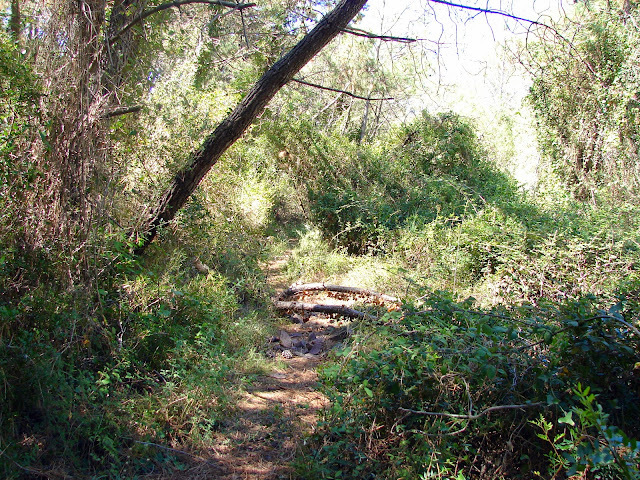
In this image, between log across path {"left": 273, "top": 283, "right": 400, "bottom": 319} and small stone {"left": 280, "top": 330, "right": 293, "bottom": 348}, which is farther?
log across path {"left": 273, "top": 283, "right": 400, "bottom": 319}

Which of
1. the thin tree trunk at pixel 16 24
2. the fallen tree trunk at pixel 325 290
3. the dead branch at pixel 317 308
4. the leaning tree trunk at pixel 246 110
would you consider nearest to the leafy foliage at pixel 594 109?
the leaning tree trunk at pixel 246 110

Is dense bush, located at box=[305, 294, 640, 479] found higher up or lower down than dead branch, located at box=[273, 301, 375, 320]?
higher up

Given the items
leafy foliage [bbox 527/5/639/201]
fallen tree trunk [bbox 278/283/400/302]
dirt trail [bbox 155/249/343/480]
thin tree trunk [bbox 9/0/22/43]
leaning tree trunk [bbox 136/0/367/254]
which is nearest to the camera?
dirt trail [bbox 155/249/343/480]

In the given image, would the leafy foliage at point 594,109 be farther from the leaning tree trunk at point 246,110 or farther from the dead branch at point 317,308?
the dead branch at point 317,308

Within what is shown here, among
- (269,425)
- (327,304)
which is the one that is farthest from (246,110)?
(269,425)

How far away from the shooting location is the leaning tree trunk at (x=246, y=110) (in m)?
5.45

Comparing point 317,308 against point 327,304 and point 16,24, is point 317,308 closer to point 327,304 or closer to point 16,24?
point 327,304

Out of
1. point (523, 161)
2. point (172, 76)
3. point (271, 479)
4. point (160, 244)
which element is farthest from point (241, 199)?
point (523, 161)

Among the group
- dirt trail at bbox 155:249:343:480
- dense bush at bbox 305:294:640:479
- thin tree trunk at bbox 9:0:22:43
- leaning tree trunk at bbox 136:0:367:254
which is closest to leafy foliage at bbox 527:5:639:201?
leaning tree trunk at bbox 136:0:367:254

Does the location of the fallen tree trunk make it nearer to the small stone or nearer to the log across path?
the log across path

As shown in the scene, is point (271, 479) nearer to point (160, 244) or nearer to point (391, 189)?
point (160, 244)

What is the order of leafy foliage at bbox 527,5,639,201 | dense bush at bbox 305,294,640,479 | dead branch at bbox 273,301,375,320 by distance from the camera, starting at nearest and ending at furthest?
1. dense bush at bbox 305,294,640,479
2. dead branch at bbox 273,301,375,320
3. leafy foliage at bbox 527,5,639,201

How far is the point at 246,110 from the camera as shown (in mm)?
5523

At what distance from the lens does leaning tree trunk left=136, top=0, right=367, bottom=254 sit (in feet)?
17.9
